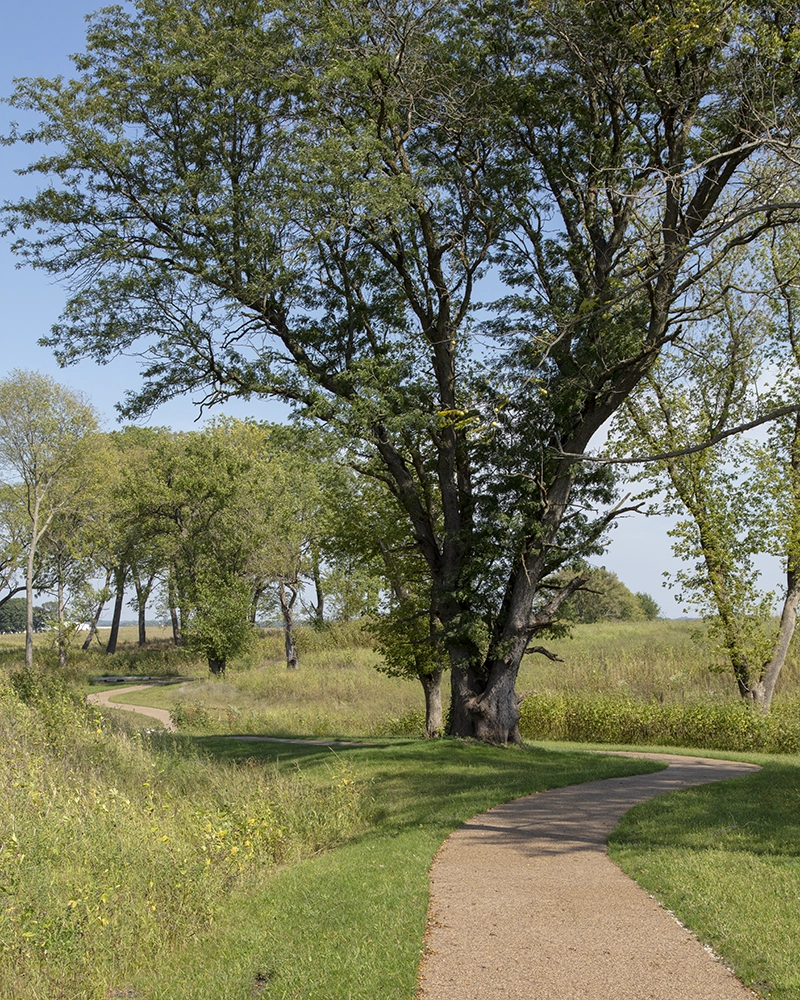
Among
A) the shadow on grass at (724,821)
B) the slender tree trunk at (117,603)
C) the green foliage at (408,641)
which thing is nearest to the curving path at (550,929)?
the shadow on grass at (724,821)

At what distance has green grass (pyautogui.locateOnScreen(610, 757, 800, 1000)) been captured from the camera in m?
5.36

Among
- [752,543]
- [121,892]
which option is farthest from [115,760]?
[752,543]

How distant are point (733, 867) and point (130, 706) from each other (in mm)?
23791

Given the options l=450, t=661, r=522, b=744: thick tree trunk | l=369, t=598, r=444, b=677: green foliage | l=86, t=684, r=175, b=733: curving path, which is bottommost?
l=86, t=684, r=175, b=733: curving path

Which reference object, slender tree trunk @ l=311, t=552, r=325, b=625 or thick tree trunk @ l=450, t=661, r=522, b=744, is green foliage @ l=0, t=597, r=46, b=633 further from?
thick tree trunk @ l=450, t=661, r=522, b=744

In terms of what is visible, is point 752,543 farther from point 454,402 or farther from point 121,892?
point 121,892

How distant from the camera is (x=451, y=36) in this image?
1548 cm

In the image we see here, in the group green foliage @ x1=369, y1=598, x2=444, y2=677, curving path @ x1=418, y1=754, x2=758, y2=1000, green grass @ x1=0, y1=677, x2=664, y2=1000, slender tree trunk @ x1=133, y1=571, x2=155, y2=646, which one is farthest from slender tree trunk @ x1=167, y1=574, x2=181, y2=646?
curving path @ x1=418, y1=754, x2=758, y2=1000

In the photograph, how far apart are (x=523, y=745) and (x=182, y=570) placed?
28.0 metres

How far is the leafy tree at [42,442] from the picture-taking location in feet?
124

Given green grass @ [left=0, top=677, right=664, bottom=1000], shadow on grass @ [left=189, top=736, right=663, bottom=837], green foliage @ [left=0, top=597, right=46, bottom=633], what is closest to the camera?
green grass @ [left=0, top=677, right=664, bottom=1000]

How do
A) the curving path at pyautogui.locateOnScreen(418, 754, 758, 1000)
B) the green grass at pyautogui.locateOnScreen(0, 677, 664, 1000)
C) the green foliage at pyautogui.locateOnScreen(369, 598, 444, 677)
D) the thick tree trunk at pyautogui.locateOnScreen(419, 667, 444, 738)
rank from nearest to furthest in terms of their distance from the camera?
the curving path at pyautogui.locateOnScreen(418, 754, 758, 1000) → the green grass at pyautogui.locateOnScreen(0, 677, 664, 1000) → the green foliage at pyautogui.locateOnScreen(369, 598, 444, 677) → the thick tree trunk at pyautogui.locateOnScreen(419, 667, 444, 738)

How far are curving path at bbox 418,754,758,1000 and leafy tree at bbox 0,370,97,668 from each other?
3419 centimetres

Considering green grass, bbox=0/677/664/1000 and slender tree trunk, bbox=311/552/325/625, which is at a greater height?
slender tree trunk, bbox=311/552/325/625
